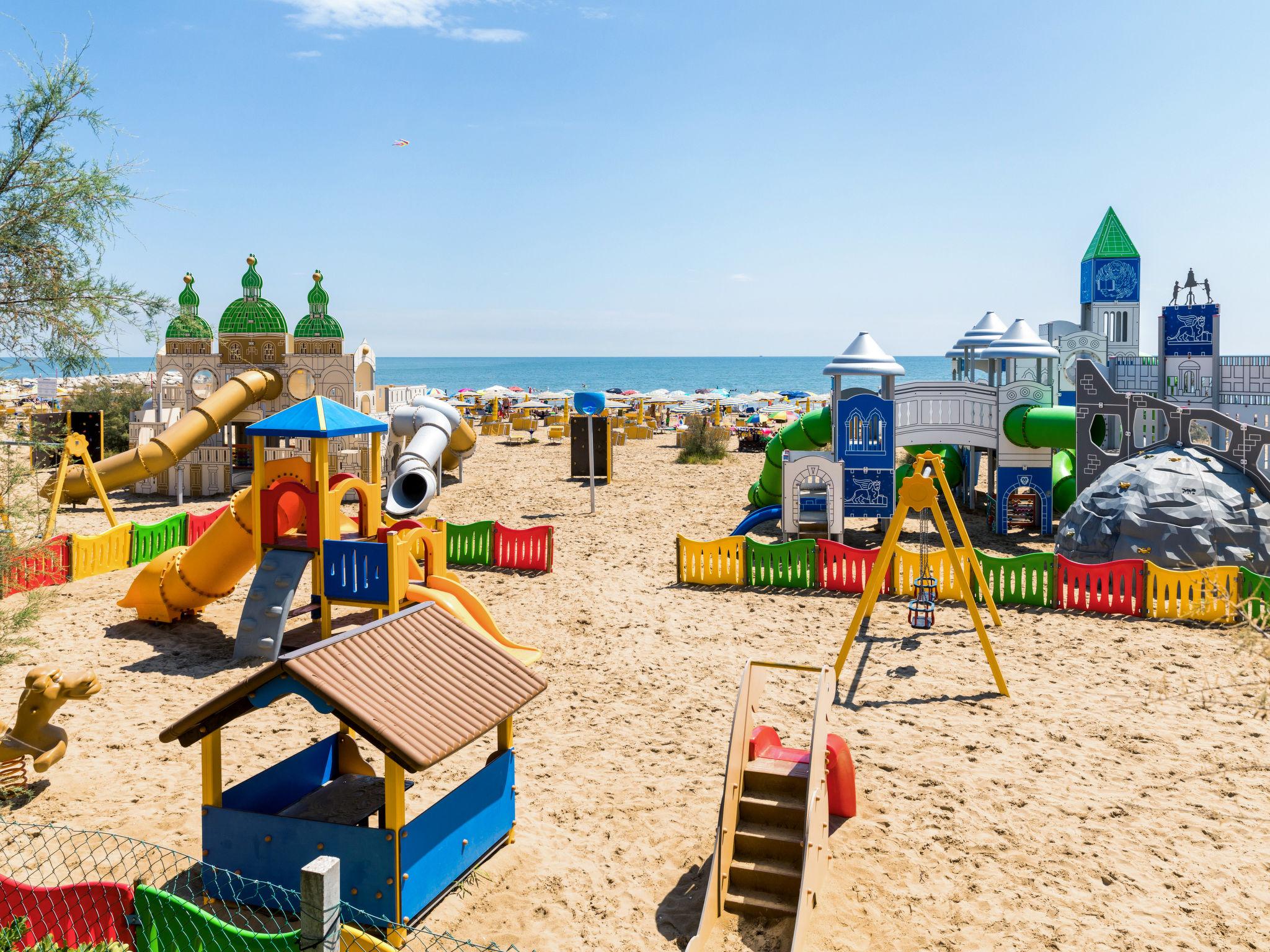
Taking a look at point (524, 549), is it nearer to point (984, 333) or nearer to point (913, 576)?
→ point (913, 576)

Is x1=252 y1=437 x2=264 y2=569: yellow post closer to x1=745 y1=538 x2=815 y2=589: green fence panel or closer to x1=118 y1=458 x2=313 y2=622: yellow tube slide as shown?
x1=118 y1=458 x2=313 y2=622: yellow tube slide

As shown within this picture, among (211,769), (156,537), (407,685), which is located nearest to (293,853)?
(211,769)

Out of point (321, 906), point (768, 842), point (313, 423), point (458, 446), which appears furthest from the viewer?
point (458, 446)

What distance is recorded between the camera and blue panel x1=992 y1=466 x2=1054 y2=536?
63.9 feet

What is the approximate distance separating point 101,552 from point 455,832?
12.2 metres

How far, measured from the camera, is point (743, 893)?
6332mm

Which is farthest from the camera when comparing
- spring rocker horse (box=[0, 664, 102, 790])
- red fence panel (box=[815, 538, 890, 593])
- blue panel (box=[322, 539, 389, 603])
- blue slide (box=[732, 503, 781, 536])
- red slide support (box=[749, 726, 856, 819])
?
blue slide (box=[732, 503, 781, 536])

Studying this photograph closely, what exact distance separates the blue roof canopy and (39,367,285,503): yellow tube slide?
431 inches

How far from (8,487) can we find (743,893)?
6573 millimetres

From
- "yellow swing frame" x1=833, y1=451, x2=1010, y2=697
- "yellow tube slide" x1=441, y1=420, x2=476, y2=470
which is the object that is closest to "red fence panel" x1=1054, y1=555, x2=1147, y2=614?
"yellow swing frame" x1=833, y1=451, x2=1010, y2=697

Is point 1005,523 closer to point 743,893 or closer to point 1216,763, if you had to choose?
point 1216,763

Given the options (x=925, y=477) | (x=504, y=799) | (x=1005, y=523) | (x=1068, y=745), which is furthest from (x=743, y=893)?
(x=1005, y=523)

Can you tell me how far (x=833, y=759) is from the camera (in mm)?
7406

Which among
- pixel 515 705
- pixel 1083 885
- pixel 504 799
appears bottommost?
pixel 1083 885
